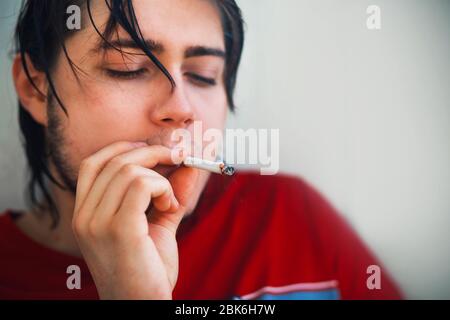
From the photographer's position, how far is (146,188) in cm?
75

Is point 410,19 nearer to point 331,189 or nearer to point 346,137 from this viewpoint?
point 346,137

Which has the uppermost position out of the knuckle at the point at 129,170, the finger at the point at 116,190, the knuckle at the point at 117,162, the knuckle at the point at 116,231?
the knuckle at the point at 117,162

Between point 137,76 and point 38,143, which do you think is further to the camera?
point 38,143

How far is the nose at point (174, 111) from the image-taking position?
2.85ft

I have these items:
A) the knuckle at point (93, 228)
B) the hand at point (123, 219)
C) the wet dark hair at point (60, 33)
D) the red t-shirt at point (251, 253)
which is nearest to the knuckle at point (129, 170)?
the hand at point (123, 219)

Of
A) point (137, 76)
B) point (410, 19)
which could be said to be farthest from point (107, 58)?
point (410, 19)

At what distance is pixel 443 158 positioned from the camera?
1.09 metres

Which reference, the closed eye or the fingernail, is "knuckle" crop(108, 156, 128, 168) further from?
the closed eye

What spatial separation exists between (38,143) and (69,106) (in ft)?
0.96

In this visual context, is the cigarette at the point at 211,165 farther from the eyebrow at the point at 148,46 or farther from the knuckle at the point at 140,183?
the eyebrow at the point at 148,46

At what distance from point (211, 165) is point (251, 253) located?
39cm

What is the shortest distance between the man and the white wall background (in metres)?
0.07
